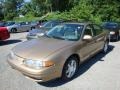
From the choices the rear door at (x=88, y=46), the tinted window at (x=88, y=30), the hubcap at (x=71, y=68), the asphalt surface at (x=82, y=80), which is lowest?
the asphalt surface at (x=82, y=80)

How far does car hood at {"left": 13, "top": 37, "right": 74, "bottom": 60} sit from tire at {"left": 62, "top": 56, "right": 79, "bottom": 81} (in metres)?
0.47

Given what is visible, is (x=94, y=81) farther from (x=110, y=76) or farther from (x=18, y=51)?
(x=18, y=51)

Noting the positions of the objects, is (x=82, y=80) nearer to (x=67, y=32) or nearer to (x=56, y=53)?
(x=56, y=53)

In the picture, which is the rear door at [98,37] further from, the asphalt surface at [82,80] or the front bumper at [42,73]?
the front bumper at [42,73]

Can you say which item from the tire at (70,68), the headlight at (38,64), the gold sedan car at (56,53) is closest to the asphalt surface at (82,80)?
the tire at (70,68)

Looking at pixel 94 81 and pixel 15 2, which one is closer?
pixel 94 81

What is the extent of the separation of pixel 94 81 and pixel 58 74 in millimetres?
1179

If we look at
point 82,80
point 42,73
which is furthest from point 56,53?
point 82,80

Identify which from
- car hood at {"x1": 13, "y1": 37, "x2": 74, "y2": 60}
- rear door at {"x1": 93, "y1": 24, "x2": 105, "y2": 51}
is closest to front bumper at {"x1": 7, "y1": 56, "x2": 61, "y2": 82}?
car hood at {"x1": 13, "y1": 37, "x2": 74, "y2": 60}

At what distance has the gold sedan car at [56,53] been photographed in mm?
5164

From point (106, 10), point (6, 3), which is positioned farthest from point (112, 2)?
point (6, 3)

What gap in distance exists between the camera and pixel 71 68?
605 centimetres

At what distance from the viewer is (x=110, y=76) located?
6.36 m

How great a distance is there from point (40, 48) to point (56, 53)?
23.2 inches
